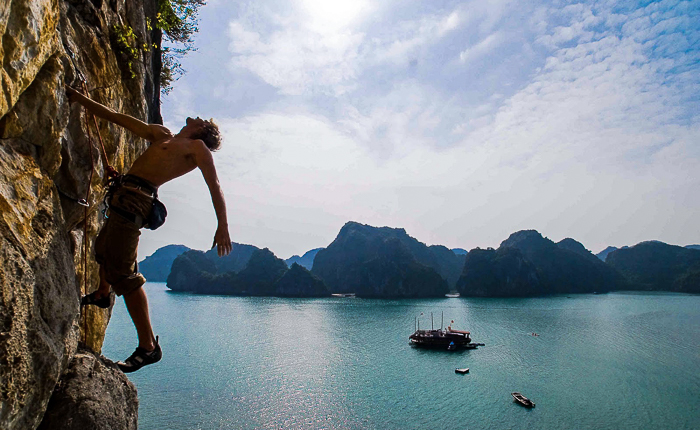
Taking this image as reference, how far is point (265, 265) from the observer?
17588 centimetres

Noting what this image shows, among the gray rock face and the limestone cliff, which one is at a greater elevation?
the limestone cliff

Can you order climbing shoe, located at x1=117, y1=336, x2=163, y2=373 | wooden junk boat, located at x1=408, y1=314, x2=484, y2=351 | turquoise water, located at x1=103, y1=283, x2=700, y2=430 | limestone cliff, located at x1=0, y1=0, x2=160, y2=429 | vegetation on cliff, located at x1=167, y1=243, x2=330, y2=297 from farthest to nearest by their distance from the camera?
vegetation on cliff, located at x1=167, y1=243, x2=330, y2=297 < wooden junk boat, located at x1=408, y1=314, x2=484, y2=351 < turquoise water, located at x1=103, y1=283, x2=700, y2=430 < climbing shoe, located at x1=117, y1=336, x2=163, y2=373 < limestone cliff, located at x1=0, y1=0, x2=160, y2=429

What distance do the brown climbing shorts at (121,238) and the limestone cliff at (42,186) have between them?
297 mm

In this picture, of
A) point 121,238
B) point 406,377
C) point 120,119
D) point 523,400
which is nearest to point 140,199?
point 121,238

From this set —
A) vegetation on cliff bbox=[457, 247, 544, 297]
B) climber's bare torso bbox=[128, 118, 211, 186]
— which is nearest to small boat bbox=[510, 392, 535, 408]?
climber's bare torso bbox=[128, 118, 211, 186]

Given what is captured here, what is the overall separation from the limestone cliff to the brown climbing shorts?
11.7 inches

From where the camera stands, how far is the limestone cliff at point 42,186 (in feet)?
7.29

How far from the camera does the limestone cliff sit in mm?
2223

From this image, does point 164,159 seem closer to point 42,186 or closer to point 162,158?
point 162,158

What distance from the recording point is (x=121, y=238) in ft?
11.3

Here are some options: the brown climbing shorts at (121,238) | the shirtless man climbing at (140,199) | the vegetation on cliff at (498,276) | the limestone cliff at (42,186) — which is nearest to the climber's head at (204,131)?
the shirtless man climbing at (140,199)

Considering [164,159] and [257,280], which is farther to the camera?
[257,280]

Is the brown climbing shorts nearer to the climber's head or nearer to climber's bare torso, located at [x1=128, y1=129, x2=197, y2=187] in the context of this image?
climber's bare torso, located at [x1=128, y1=129, x2=197, y2=187]

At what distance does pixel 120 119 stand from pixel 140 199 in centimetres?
88
